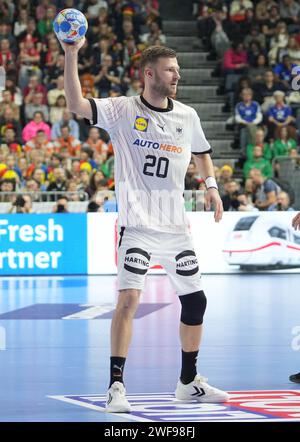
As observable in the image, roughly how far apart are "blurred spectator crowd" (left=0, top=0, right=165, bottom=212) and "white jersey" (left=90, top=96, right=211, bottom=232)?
13454 millimetres

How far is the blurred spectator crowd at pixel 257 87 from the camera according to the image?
22562 millimetres

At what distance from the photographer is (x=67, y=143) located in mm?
24234

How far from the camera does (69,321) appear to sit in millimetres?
13688

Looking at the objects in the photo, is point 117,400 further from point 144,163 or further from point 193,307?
point 144,163

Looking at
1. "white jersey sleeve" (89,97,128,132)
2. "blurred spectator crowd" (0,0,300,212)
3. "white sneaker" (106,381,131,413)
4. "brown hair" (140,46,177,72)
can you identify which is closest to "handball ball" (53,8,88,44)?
"white jersey sleeve" (89,97,128,132)

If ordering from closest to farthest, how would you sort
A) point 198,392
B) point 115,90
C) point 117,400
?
point 117,400 < point 198,392 < point 115,90

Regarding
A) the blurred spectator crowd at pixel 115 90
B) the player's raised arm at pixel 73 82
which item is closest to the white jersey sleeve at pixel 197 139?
the player's raised arm at pixel 73 82

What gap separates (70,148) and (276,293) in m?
8.29

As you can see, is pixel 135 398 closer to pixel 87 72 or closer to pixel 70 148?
pixel 70 148

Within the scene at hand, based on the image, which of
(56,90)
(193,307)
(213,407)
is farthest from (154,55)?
(56,90)

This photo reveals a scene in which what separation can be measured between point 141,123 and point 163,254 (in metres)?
0.96

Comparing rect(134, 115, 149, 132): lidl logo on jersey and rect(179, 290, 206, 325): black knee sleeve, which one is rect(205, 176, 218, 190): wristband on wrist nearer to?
rect(134, 115, 149, 132): lidl logo on jersey

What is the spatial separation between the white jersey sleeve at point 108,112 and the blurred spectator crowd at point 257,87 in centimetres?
1354
